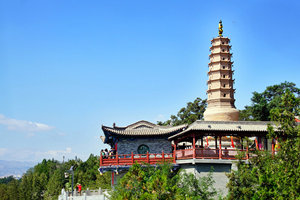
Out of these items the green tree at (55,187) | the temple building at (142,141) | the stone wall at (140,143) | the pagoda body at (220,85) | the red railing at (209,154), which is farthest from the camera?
the green tree at (55,187)

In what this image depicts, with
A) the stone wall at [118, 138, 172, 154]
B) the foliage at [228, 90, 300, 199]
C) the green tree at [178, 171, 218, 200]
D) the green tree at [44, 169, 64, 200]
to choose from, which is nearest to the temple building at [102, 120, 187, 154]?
the stone wall at [118, 138, 172, 154]

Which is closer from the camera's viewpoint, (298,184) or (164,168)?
(298,184)

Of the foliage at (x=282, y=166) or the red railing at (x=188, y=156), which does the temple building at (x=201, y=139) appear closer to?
the red railing at (x=188, y=156)

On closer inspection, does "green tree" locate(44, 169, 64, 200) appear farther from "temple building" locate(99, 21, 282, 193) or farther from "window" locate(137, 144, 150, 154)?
"window" locate(137, 144, 150, 154)

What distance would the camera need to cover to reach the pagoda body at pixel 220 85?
34938 mm

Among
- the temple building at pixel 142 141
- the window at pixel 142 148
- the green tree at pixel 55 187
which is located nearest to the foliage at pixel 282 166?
the temple building at pixel 142 141

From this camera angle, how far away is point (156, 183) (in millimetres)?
14859

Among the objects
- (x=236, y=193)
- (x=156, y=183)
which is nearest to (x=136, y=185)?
(x=156, y=183)

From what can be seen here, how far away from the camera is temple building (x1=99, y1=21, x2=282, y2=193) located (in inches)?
818

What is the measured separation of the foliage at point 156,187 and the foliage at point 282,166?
3119mm

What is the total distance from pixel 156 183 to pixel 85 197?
8.66 metres

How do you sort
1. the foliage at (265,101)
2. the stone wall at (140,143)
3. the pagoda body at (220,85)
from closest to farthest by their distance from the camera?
the stone wall at (140,143) → the pagoda body at (220,85) → the foliage at (265,101)

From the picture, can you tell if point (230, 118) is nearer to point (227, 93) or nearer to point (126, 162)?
point (227, 93)

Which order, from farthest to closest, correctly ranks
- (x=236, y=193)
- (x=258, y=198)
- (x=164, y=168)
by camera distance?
(x=164, y=168), (x=236, y=193), (x=258, y=198)
